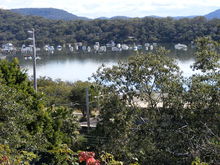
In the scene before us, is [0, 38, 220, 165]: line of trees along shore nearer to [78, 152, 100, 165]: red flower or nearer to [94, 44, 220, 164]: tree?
[94, 44, 220, 164]: tree

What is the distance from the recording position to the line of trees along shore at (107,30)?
69375mm

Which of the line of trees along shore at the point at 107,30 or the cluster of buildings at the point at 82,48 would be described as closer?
the cluster of buildings at the point at 82,48

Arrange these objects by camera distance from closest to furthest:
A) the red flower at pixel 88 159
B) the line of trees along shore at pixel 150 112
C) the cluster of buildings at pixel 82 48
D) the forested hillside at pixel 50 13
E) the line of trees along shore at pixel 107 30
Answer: the red flower at pixel 88 159 < the line of trees along shore at pixel 150 112 < the cluster of buildings at pixel 82 48 < the line of trees along shore at pixel 107 30 < the forested hillside at pixel 50 13

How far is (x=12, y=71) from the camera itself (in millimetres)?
10195

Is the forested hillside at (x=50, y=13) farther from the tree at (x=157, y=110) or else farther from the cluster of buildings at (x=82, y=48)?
the tree at (x=157, y=110)

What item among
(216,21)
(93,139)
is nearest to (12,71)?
(93,139)

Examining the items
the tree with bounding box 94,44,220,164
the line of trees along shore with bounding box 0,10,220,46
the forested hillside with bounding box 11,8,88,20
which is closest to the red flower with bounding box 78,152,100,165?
the tree with bounding box 94,44,220,164

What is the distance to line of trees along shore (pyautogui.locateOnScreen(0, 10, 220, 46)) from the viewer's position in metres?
69.4

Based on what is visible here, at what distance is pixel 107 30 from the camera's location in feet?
265

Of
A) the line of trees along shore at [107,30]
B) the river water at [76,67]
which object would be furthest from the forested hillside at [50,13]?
the river water at [76,67]

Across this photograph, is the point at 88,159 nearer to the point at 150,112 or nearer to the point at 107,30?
the point at 150,112

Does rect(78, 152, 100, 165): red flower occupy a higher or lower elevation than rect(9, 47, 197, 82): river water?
higher

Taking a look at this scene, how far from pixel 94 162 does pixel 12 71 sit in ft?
23.3

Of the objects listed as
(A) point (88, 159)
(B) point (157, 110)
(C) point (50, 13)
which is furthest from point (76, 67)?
(C) point (50, 13)
